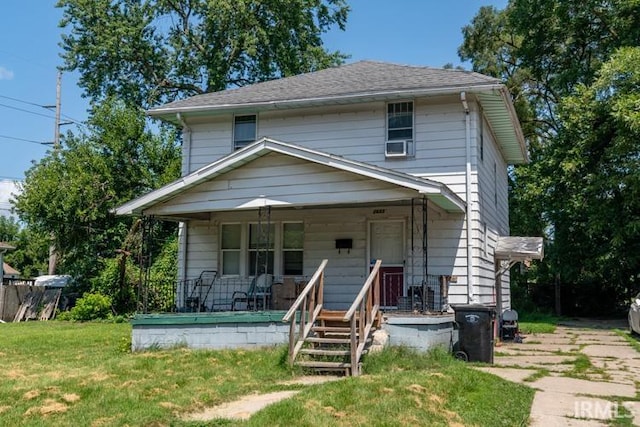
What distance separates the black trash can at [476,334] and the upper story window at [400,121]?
4.40 m

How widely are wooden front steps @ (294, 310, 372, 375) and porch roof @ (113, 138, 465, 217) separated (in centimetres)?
222

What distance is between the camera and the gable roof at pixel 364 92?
12.4 metres

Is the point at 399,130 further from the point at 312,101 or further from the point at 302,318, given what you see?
the point at 302,318

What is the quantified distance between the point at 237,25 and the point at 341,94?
56.4 feet

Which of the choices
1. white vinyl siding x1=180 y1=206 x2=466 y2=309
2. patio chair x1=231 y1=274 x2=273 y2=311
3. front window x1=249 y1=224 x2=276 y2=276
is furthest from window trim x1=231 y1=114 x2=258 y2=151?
patio chair x1=231 y1=274 x2=273 y2=311

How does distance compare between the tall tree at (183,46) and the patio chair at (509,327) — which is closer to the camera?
the patio chair at (509,327)

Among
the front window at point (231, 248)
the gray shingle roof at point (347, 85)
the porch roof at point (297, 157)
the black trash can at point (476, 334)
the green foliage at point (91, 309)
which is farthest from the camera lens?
the green foliage at point (91, 309)

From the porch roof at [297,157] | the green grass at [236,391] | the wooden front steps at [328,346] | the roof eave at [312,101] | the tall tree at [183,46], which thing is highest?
the tall tree at [183,46]

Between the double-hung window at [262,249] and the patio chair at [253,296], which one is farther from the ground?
the double-hung window at [262,249]

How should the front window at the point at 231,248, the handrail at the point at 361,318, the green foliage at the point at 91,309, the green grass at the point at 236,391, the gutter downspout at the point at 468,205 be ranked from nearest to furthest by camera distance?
the green grass at the point at 236,391
the handrail at the point at 361,318
the gutter downspout at the point at 468,205
the front window at the point at 231,248
the green foliage at the point at 91,309

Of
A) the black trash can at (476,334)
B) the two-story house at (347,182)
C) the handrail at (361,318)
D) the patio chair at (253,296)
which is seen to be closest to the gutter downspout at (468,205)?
the two-story house at (347,182)

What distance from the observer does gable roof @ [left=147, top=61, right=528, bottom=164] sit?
12422 mm

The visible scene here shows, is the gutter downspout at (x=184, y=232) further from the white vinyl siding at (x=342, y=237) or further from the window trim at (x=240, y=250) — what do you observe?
the window trim at (x=240, y=250)

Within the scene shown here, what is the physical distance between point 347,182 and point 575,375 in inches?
192
